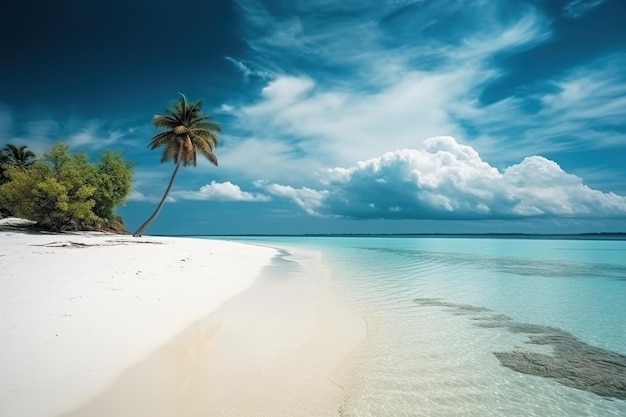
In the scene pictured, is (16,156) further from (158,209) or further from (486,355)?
(486,355)

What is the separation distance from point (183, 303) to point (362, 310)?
488 cm

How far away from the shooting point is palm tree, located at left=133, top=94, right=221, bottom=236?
34.6 metres

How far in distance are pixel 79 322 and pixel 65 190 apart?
29.8 meters

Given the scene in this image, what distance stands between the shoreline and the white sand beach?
0.02 m

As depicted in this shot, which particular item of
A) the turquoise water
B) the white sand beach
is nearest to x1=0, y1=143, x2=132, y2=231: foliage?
the white sand beach

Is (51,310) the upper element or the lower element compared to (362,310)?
upper

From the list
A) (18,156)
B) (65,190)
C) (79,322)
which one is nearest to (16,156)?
(18,156)

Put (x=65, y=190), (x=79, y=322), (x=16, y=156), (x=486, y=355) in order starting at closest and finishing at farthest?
1. (x=79, y=322)
2. (x=486, y=355)
3. (x=65, y=190)
4. (x=16, y=156)

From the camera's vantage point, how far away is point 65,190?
29812mm

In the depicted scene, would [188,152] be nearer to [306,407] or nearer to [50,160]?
[50,160]

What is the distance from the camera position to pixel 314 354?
6.12 m

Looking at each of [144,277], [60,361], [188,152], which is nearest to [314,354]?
[60,361]

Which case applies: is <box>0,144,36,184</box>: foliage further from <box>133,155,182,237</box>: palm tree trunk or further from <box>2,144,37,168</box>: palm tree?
<box>133,155,182,237</box>: palm tree trunk

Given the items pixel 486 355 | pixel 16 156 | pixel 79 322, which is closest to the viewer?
pixel 79 322
